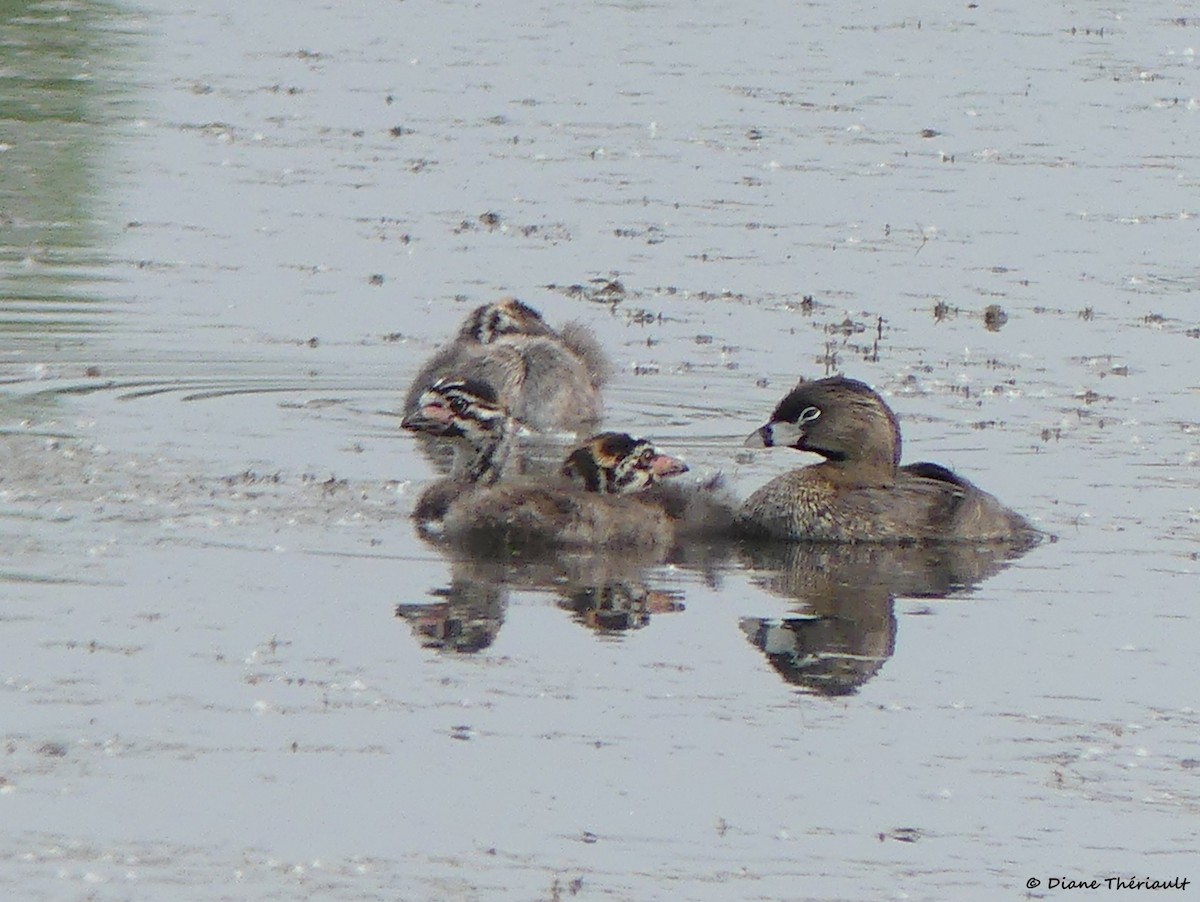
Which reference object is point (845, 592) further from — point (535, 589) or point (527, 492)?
point (527, 492)

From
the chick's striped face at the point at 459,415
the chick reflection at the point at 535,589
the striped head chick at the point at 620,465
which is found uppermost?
the chick's striped face at the point at 459,415

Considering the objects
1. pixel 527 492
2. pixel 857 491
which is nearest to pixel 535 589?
pixel 527 492

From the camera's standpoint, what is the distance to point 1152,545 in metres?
12.3

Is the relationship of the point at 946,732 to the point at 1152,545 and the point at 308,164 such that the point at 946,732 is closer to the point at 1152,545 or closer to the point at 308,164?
the point at 1152,545

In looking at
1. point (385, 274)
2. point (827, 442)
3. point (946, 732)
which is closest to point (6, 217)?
point (385, 274)

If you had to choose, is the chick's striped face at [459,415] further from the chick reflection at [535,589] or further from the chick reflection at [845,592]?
the chick reflection at [845,592]

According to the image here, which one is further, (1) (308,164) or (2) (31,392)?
(1) (308,164)

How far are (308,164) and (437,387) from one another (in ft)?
31.4

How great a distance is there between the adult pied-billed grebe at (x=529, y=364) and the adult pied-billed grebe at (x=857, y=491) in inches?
95.3

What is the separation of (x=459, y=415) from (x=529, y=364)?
2.59m

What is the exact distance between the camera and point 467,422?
516 inches

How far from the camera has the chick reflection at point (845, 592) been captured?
33.8ft

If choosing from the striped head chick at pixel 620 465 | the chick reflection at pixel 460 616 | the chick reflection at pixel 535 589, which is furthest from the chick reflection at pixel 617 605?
the striped head chick at pixel 620 465

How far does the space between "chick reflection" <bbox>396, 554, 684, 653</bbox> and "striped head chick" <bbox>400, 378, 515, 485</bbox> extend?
1061 millimetres
